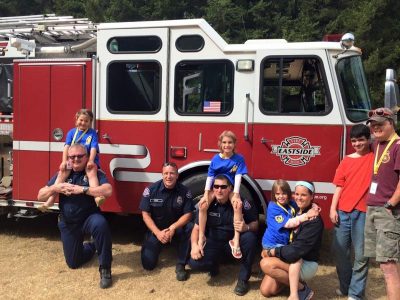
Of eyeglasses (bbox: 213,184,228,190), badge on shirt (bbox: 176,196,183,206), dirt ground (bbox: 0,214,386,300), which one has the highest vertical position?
eyeglasses (bbox: 213,184,228,190)

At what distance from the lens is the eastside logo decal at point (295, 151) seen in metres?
5.16

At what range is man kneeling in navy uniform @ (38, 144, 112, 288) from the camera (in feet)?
16.0

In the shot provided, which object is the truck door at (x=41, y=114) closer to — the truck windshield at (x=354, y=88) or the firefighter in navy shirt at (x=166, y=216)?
the firefighter in navy shirt at (x=166, y=216)

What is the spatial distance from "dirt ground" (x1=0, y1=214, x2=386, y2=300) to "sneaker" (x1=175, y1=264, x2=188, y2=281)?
0.20 feet

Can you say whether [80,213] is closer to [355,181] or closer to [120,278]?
[120,278]

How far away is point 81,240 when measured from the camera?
5.21 m

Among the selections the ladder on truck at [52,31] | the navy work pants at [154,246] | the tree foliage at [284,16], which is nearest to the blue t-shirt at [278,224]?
the navy work pants at [154,246]

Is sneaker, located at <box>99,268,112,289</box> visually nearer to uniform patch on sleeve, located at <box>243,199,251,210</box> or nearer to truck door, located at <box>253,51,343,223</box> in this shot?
uniform patch on sleeve, located at <box>243,199,251,210</box>

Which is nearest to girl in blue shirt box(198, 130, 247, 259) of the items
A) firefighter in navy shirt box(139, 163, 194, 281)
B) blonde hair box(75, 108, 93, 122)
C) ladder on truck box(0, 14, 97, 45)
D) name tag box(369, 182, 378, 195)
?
firefighter in navy shirt box(139, 163, 194, 281)

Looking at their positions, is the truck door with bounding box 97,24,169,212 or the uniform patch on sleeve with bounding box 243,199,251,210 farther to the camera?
the truck door with bounding box 97,24,169,212

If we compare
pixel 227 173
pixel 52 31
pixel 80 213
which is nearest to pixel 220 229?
pixel 227 173

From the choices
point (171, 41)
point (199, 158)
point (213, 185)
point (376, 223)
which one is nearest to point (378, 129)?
point (376, 223)

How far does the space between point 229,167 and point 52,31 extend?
348cm

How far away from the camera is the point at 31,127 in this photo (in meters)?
5.97
